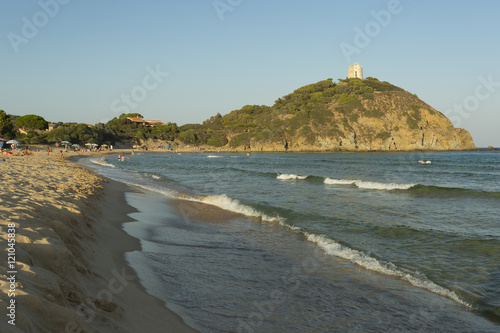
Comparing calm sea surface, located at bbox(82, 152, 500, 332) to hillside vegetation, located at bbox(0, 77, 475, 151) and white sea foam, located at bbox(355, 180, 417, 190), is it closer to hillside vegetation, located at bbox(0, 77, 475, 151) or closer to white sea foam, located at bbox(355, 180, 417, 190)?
white sea foam, located at bbox(355, 180, 417, 190)

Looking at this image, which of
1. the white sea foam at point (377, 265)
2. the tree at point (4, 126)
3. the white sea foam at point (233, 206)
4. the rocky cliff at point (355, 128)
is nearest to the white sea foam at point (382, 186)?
the white sea foam at point (233, 206)

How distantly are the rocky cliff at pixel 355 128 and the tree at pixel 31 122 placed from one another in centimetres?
6255

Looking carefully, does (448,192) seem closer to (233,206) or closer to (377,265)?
(233,206)

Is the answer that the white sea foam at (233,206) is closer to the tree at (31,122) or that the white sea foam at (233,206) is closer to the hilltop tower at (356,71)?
the tree at (31,122)

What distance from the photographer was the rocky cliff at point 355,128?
121m

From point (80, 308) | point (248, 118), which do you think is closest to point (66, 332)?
point (80, 308)

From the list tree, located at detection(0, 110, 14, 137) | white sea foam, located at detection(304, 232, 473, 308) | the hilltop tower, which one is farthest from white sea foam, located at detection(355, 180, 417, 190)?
the hilltop tower

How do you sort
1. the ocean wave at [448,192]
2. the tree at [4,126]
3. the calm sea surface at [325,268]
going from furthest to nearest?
the tree at [4,126] → the ocean wave at [448,192] → the calm sea surface at [325,268]

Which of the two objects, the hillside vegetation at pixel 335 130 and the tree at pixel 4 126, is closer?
the tree at pixel 4 126

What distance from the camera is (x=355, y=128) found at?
125 metres

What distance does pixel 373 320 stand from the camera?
17.6 feet

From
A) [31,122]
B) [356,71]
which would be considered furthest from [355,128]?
[31,122]

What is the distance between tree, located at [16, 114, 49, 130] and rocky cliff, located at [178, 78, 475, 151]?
205ft

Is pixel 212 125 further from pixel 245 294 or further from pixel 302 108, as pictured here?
pixel 245 294
